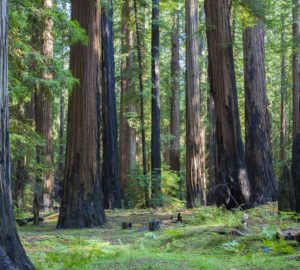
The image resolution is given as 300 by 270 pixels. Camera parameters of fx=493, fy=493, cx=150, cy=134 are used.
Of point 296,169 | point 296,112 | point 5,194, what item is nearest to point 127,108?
point 296,112

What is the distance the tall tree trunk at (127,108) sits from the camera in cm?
2314

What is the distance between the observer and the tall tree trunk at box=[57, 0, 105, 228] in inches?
436

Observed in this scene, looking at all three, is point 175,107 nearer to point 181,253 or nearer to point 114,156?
point 114,156

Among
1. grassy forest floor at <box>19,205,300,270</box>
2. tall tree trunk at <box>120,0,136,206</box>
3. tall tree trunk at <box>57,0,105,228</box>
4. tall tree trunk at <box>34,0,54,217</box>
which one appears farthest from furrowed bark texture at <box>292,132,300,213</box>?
tall tree trunk at <box>120,0,136,206</box>

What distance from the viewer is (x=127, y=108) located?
90.6 ft

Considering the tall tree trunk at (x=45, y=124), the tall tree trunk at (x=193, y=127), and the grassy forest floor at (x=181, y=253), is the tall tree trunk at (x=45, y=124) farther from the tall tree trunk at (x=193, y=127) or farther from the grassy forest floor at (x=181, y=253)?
the grassy forest floor at (x=181, y=253)

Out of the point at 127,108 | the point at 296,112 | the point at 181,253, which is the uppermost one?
the point at 127,108

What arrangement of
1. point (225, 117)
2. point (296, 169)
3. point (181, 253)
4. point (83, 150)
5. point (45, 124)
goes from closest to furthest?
point (181, 253) < point (296, 169) < point (83, 150) < point (225, 117) < point (45, 124)

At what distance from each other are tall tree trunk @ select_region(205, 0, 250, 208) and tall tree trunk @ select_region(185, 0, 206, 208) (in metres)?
4.25

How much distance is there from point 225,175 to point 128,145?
1446cm

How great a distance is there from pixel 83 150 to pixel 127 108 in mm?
16580

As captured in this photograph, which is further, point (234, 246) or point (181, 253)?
point (181, 253)

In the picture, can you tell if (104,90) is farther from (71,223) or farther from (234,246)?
(234,246)

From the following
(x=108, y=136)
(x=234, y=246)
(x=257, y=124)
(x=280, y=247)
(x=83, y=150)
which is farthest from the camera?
(x=108, y=136)
